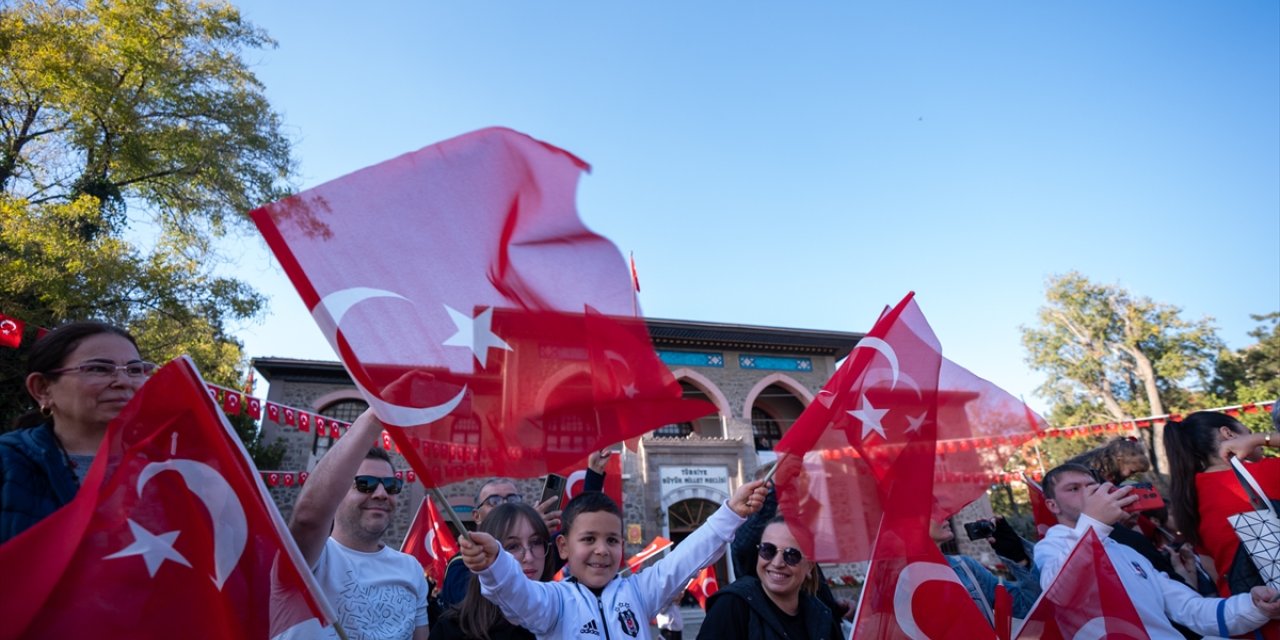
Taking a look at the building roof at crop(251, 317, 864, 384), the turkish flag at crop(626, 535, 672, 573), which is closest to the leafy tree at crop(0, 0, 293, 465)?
the building roof at crop(251, 317, 864, 384)

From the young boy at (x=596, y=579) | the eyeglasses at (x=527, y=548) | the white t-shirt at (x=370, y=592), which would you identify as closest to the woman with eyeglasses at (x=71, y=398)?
the white t-shirt at (x=370, y=592)

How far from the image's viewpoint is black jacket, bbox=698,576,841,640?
2.77 meters

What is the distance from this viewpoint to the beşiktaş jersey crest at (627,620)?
8.20 ft

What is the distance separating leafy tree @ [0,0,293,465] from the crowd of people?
873 centimetres

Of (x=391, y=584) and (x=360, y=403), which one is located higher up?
(x=360, y=403)

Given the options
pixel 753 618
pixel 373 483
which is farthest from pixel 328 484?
pixel 753 618

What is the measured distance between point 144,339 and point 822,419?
35.6ft

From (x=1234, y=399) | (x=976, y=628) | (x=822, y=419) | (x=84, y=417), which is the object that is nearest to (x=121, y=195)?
(x=84, y=417)

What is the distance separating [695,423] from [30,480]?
19.6 metres

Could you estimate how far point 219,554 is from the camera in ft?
5.74

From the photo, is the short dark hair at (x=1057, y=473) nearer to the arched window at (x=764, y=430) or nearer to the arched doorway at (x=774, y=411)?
the arched window at (x=764, y=430)

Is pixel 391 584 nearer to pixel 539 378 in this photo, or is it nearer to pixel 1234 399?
pixel 539 378

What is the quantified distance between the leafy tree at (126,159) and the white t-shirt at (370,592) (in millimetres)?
8836

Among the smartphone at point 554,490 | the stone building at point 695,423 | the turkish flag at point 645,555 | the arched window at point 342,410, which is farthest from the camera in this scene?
the arched window at point 342,410
